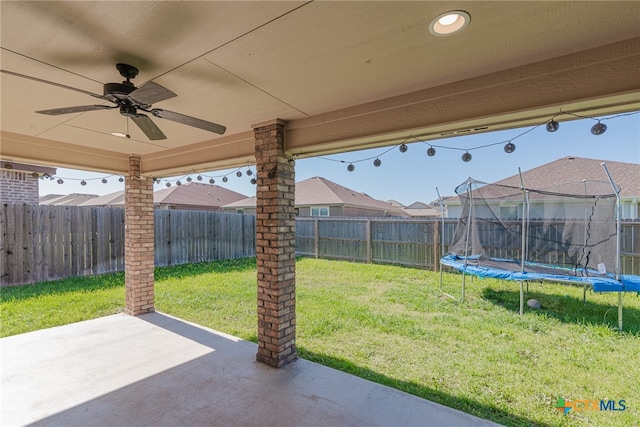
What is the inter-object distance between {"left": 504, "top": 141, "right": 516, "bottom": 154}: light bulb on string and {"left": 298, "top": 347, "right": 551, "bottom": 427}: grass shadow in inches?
83.2

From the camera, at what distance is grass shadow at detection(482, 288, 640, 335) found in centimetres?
416

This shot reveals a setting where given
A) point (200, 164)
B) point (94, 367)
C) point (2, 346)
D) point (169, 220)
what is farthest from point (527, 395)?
point (169, 220)

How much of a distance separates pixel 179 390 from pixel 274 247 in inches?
59.8

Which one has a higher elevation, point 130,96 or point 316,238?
point 130,96

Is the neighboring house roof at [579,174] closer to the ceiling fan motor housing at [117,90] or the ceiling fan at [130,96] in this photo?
the ceiling fan at [130,96]

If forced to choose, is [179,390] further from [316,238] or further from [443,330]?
[316,238]

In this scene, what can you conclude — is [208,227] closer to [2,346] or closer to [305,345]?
[2,346]

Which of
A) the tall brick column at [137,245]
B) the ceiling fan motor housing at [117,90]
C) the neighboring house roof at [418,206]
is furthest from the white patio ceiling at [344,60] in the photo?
the neighboring house roof at [418,206]

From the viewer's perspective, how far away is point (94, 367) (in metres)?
2.99

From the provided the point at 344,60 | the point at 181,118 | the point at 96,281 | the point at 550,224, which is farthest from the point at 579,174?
the point at 96,281

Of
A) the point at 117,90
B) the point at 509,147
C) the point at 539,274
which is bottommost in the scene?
the point at 539,274

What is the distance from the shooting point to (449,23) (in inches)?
59.8

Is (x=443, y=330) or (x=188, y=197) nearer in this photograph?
(x=443, y=330)

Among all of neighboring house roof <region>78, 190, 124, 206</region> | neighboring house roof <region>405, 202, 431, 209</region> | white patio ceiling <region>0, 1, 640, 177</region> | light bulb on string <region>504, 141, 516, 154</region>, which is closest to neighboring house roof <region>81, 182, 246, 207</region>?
neighboring house roof <region>78, 190, 124, 206</region>
